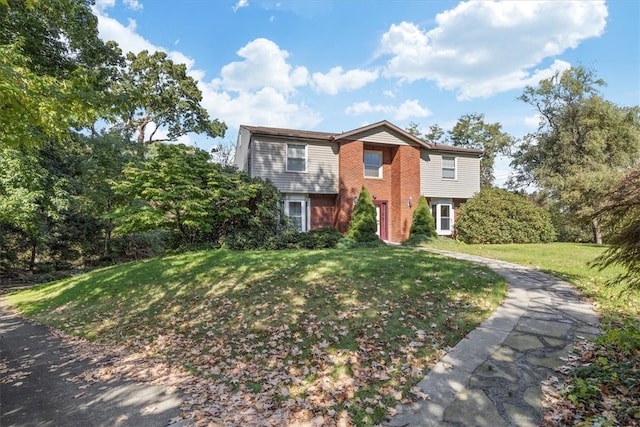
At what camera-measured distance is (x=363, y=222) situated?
15.5 m

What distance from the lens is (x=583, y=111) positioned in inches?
907

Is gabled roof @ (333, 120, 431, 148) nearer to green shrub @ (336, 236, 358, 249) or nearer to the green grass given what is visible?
green shrub @ (336, 236, 358, 249)

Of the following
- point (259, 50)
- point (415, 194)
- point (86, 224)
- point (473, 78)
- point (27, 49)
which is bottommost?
point (86, 224)

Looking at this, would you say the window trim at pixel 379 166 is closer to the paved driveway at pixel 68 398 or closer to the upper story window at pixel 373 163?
the upper story window at pixel 373 163

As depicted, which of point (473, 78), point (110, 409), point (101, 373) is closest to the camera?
point (110, 409)

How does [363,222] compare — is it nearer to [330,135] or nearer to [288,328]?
[330,135]

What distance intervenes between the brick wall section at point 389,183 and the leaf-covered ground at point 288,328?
29.0ft

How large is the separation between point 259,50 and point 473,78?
11.6 meters

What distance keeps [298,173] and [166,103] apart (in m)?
15.7

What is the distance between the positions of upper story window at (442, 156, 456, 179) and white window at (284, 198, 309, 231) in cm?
870

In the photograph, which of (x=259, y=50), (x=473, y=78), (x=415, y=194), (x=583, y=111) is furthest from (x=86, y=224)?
(x=583, y=111)

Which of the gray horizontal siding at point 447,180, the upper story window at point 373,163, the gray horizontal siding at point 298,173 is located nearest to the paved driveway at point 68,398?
the gray horizontal siding at point 298,173

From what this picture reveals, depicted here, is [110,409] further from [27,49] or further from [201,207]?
[27,49]

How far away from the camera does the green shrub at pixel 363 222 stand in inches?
606
